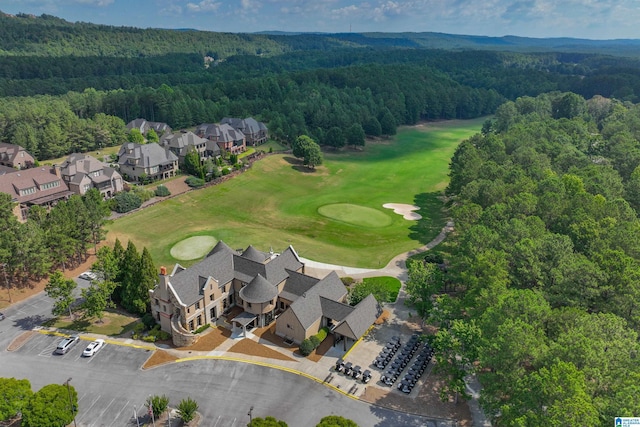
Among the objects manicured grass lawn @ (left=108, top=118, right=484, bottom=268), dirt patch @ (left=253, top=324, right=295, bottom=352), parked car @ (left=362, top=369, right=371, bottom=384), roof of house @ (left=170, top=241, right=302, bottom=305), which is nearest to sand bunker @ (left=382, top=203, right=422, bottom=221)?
manicured grass lawn @ (left=108, top=118, right=484, bottom=268)

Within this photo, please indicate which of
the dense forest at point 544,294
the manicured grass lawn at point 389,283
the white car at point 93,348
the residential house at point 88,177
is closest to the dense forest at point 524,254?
the dense forest at point 544,294

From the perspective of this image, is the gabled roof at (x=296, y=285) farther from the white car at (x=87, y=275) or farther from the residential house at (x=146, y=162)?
the residential house at (x=146, y=162)

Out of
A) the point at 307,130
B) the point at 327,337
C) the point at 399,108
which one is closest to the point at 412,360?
the point at 327,337

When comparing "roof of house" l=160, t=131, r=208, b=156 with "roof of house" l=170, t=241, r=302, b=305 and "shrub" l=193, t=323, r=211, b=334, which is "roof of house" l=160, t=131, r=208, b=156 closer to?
"roof of house" l=170, t=241, r=302, b=305

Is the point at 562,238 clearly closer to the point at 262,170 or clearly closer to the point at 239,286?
the point at 239,286

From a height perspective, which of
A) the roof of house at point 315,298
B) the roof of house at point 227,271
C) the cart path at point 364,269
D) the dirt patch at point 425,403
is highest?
the roof of house at point 227,271

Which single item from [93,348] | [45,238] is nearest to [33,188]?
[45,238]
